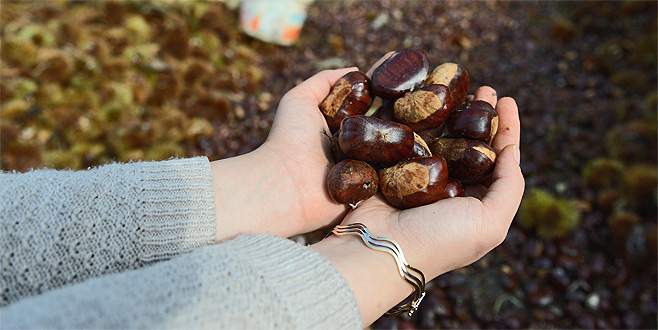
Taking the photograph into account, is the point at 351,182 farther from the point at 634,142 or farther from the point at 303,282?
the point at 634,142

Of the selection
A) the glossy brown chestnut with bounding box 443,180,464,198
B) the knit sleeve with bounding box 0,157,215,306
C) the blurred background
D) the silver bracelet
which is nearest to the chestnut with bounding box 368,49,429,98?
the glossy brown chestnut with bounding box 443,180,464,198

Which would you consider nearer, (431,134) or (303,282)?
(303,282)

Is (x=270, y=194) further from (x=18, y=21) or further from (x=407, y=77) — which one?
(x=18, y=21)

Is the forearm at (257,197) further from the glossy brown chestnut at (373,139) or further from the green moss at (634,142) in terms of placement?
the green moss at (634,142)

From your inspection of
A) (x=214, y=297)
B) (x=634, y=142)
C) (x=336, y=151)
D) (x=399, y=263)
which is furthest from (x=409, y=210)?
(x=634, y=142)

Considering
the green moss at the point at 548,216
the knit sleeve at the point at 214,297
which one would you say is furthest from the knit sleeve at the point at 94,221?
the green moss at the point at 548,216
